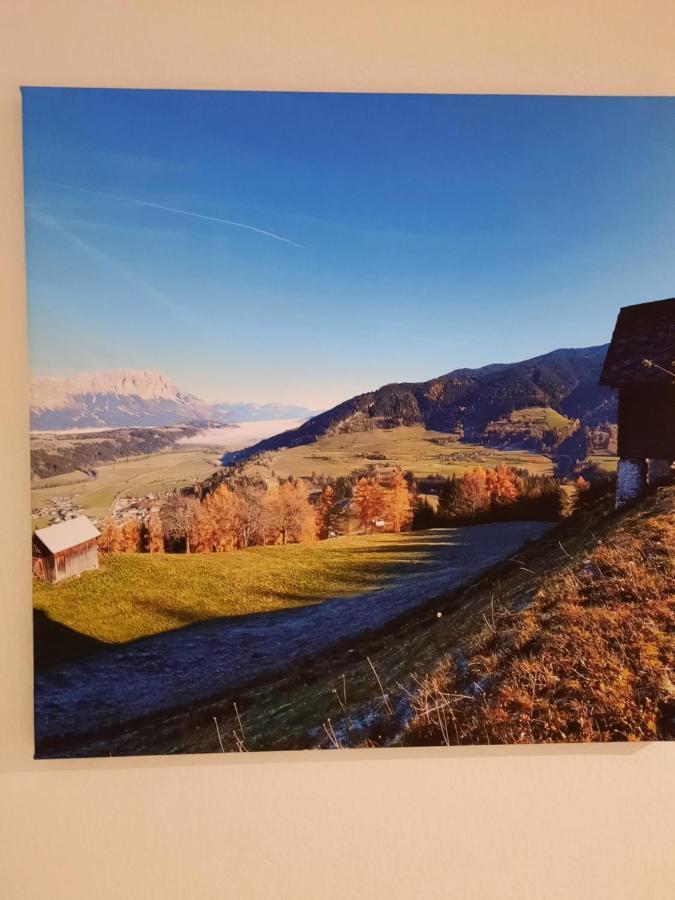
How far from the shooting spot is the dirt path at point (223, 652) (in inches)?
85.4

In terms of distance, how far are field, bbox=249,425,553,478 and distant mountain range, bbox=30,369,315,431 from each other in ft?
1.37

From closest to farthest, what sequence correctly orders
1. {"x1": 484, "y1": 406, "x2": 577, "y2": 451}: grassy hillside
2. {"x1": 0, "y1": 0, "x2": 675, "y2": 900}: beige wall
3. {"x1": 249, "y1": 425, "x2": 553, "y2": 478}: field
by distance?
{"x1": 0, "y1": 0, "x2": 675, "y2": 900}: beige wall, {"x1": 249, "y1": 425, "x2": 553, "y2": 478}: field, {"x1": 484, "y1": 406, "x2": 577, "y2": 451}: grassy hillside

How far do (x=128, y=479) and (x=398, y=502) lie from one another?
116 centimetres

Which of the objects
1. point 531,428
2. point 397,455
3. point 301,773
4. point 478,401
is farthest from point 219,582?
point 531,428

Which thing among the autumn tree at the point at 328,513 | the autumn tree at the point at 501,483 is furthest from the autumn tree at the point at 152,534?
the autumn tree at the point at 501,483

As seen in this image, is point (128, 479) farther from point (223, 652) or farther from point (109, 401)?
point (223, 652)

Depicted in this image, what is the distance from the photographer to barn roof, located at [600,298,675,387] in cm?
240

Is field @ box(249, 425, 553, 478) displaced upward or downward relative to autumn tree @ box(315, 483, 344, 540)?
upward

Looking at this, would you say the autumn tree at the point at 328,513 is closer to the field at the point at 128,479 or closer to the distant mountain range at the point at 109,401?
the field at the point at 128,479

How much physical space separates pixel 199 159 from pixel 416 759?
104 inches

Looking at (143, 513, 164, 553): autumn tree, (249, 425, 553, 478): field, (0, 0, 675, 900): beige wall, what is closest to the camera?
(0, 0, 675, 900): beige wall

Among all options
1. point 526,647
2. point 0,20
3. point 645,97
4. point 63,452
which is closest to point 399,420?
point 526,647

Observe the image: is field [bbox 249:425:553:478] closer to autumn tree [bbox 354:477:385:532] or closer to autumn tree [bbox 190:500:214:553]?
autumn tree [bbox 354:477:385:532]

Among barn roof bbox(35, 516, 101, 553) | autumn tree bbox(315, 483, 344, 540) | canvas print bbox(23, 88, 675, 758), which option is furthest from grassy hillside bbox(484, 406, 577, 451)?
barn roof bbox(35, 516, 101, 553)
